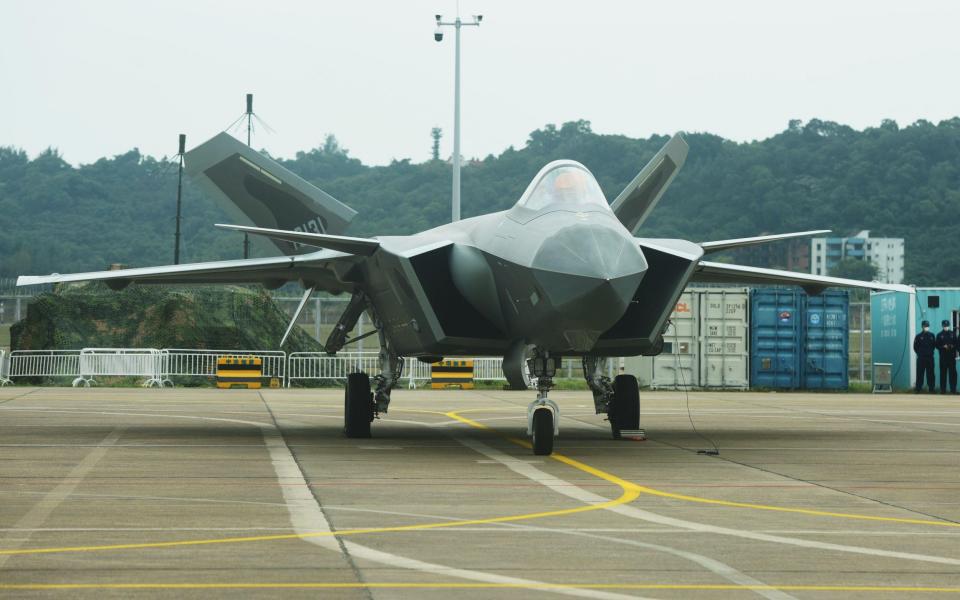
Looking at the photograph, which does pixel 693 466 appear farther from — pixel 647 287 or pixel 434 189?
pixel 434 189

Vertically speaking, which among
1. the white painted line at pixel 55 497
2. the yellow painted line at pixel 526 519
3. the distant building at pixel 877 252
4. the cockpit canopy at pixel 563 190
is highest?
the distant building at pixel 877 252

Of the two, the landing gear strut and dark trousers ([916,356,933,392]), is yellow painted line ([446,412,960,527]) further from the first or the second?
dark trousers ([916,356,933,392])

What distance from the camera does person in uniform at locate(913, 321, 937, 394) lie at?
101 feet

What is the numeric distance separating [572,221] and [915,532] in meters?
4.96

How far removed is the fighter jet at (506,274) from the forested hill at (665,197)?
56967 mm

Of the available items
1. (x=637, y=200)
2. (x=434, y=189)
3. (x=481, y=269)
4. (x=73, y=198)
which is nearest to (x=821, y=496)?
(x=481, y=269)

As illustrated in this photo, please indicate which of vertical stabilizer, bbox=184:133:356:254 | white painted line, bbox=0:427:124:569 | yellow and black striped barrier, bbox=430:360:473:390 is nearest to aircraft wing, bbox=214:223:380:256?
white painted line, bbox=0:427:124:569

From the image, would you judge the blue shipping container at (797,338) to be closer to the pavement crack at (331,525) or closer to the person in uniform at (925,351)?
the person in uniform at (925,351)

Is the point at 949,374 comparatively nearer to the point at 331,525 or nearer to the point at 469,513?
the point at 469,513

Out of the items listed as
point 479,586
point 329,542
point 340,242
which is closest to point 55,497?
point 329,542

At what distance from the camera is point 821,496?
9484 mm

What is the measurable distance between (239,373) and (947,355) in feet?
60.2

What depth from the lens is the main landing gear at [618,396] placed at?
1512 centimetres

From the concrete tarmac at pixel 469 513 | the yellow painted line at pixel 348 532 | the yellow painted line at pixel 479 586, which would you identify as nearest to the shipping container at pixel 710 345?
the concrete tarmac at pixel 469 513
